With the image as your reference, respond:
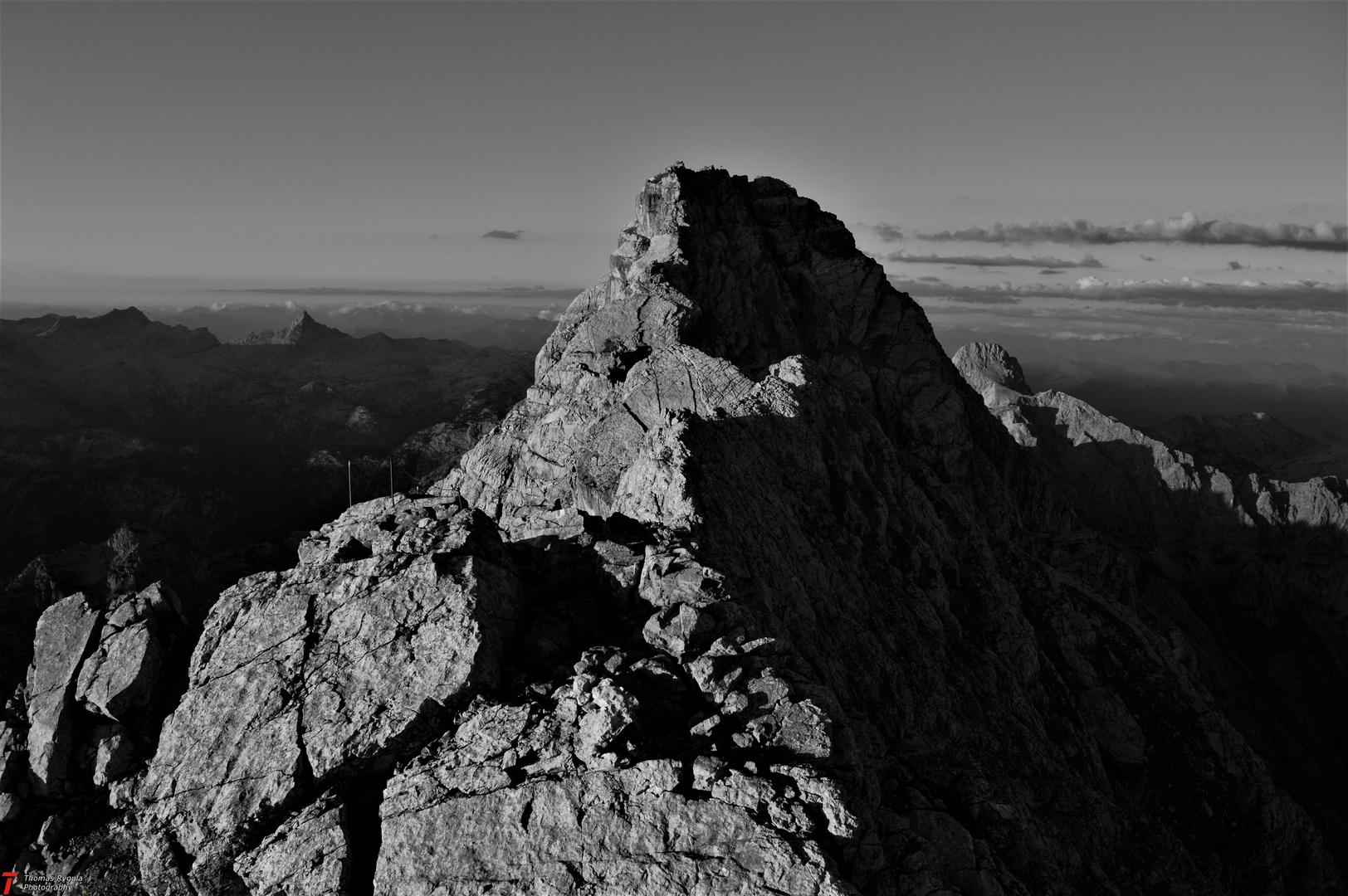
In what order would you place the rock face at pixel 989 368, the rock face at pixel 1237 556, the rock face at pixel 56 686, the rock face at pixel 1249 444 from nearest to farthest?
the rock face at pixel 56 686 → the rock face at pixel 1237 556 → the rock face at pixel 1249 444 → the rock face at pixel 989 368

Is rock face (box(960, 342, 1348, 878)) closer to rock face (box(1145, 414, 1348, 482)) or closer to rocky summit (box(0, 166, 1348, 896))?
rock face (box(1145, 414, 1348, 482))

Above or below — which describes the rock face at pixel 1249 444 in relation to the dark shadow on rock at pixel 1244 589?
above

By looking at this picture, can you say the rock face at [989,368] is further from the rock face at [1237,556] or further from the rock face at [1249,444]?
the rock face at [1249,444]

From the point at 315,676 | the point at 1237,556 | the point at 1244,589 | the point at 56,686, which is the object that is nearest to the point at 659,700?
the point at 315,676

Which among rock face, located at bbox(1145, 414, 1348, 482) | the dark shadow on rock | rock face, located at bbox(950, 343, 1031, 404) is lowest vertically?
the dark shadow on rock

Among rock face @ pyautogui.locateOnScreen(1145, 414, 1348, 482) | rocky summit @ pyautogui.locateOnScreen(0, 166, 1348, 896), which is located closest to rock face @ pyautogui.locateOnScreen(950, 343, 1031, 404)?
rock face @ pyautogui.locateOnScreen(1145, 414, 1348, 482)

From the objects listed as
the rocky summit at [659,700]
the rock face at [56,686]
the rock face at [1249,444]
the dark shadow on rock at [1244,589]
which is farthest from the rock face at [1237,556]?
the rock face at [56,686]

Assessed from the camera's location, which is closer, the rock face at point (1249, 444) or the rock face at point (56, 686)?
the rock face at point (56, 686)

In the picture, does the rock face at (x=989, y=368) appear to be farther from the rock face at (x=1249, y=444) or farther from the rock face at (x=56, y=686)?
the rock face at (x=56, y=686)

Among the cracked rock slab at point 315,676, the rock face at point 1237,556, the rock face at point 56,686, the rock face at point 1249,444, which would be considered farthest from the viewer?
the rock face at point 1249,444

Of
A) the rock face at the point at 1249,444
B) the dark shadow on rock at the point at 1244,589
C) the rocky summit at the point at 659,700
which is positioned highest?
the rocky summit at the point at 659,700

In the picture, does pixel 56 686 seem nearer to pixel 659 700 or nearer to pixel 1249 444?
pixel 659 700

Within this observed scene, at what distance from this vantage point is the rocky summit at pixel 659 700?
2117cm

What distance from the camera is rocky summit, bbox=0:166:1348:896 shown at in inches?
834
